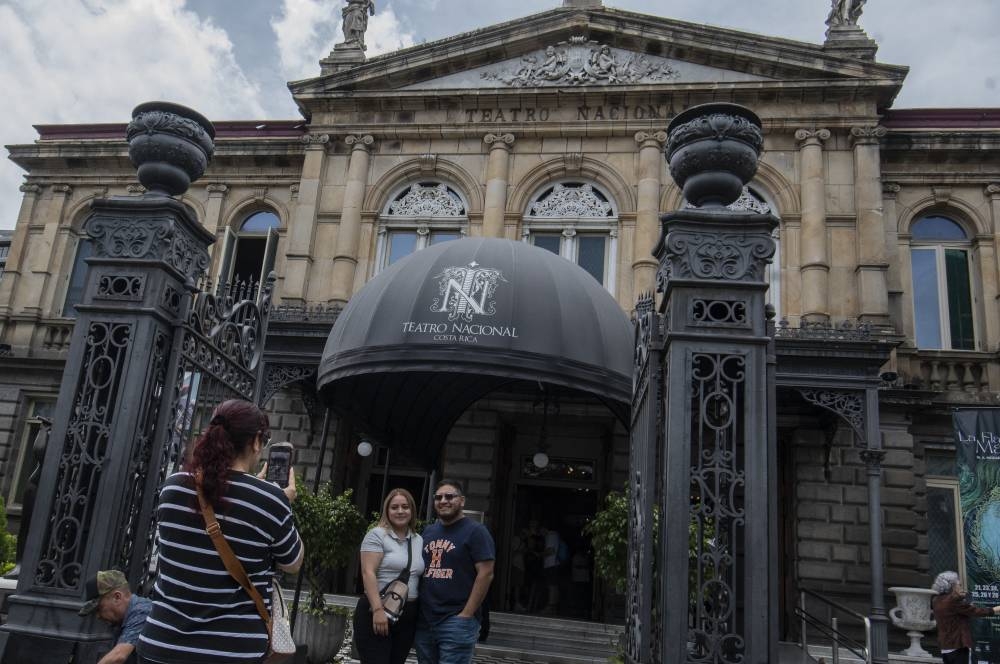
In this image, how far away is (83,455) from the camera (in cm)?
504

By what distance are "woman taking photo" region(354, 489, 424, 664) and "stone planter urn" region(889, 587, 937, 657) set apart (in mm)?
10844

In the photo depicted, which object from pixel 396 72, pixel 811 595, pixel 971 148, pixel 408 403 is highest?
pixel 396 72

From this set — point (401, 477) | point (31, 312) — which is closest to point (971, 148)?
point (401, 477)

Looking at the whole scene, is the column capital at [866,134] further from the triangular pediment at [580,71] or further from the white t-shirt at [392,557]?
the white t-shirt at [392,557]

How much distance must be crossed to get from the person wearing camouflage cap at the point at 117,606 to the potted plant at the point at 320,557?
4556 mm

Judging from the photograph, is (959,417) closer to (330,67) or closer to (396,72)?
(396,72)

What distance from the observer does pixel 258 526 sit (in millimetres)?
3291

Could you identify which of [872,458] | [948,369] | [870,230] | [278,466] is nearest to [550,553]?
[872,458]

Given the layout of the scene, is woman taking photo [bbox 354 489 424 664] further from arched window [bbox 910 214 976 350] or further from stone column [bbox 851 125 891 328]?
arched window [bbox 910 214 976 350]

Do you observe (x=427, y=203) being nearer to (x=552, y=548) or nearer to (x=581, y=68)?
(x=581, y=68)

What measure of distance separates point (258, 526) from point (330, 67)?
62.4 feet

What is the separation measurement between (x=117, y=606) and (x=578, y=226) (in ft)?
49.5

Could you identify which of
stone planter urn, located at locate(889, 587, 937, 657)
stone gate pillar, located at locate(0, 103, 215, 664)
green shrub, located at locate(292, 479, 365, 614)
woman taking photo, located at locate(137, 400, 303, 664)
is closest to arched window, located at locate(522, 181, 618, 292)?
stone planter urn, located at locate(889, 587, 937, 657)

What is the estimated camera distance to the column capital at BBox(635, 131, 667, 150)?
60.6 feet
